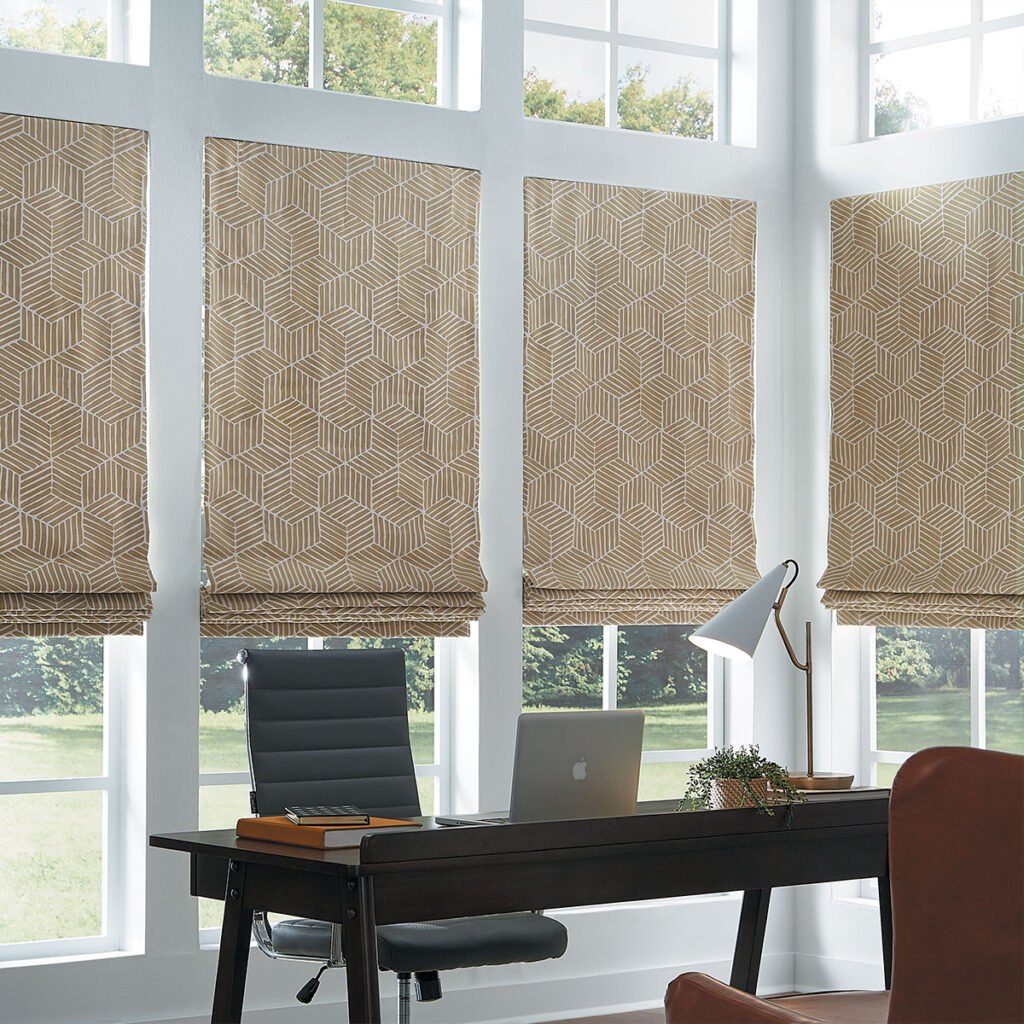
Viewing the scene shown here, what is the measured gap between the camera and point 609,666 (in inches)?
203

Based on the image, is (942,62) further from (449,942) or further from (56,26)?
(449,942)

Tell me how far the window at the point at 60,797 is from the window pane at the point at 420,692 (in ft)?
2.86

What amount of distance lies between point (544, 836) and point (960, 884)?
4.30 feet

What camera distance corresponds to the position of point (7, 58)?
423cm

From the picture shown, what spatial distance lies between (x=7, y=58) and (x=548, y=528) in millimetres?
2164

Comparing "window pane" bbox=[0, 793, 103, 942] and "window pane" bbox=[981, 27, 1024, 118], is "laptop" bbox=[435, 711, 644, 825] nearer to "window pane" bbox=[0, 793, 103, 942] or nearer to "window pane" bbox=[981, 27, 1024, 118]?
"window pane" bbox=[0, 793, 103, 942]

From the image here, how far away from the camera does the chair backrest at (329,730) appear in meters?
3.68

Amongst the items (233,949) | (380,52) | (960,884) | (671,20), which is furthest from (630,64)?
(960,884)

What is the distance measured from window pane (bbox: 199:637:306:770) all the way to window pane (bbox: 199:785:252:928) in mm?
68

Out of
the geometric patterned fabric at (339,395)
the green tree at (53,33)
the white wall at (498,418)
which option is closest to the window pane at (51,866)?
the white wall at (498,418)

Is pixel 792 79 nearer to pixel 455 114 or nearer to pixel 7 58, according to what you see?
pixel 455 114

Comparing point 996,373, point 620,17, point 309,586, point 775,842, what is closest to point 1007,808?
point 775,842

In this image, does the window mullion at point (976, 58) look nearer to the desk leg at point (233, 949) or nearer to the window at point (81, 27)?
the window at point (81, 27)

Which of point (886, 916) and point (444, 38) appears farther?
point (444, 38)
